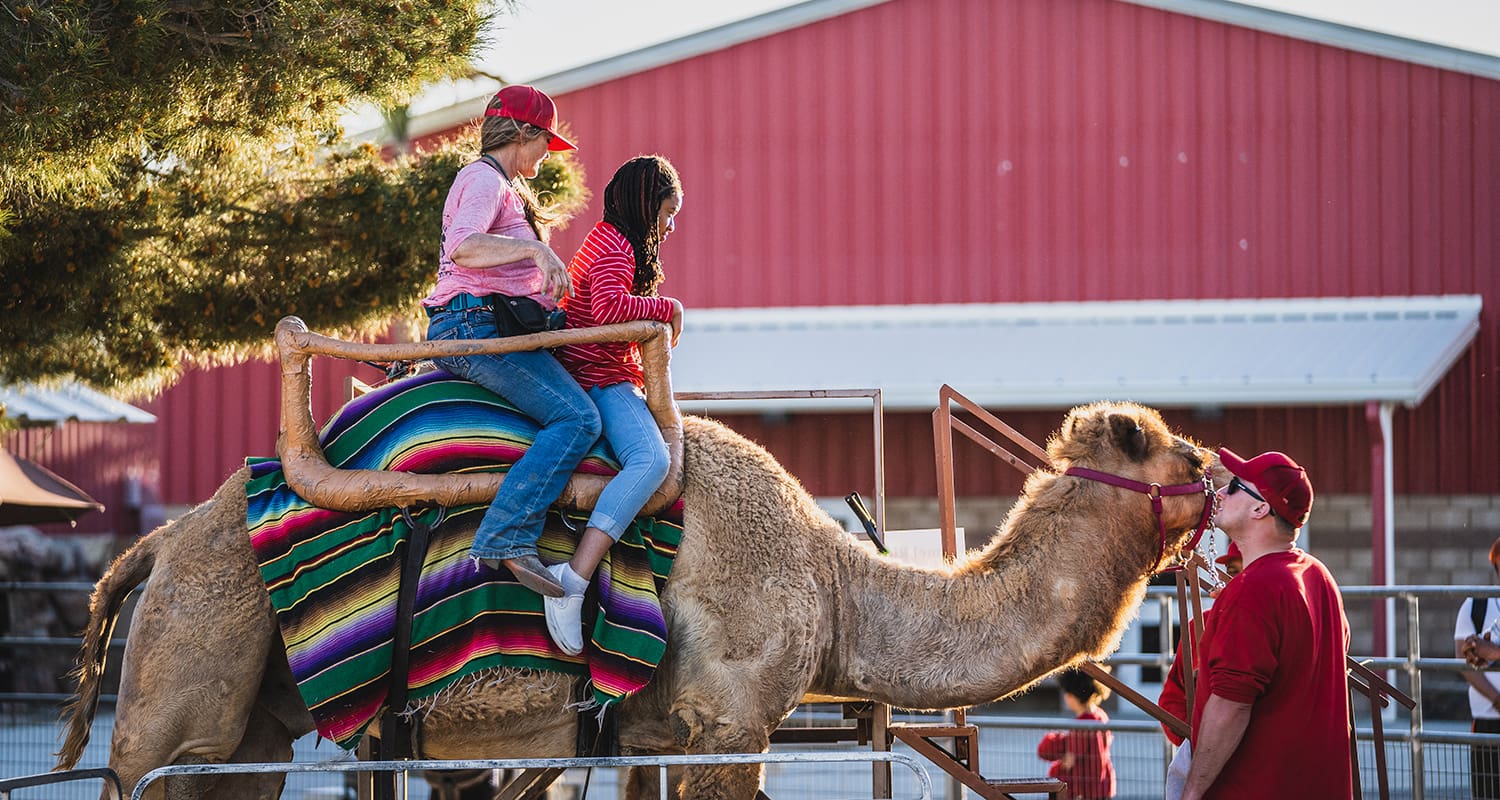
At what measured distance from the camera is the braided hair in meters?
5.34

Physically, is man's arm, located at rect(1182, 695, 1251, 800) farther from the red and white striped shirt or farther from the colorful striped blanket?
the red and white striped shirt

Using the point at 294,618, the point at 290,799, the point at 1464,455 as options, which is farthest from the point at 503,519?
the point at 1464,455

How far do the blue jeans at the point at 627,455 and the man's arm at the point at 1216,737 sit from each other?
6.12 ft

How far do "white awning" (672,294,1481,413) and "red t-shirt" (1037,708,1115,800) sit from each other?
21.8ft

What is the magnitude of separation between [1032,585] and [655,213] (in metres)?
1.83

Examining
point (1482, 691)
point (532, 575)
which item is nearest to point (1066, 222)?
point (1482, 691)

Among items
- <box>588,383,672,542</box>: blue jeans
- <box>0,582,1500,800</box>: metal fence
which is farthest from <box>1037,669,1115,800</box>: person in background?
<box>588,383,672,542</box>: blue jeans

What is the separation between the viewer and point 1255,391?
15883mm

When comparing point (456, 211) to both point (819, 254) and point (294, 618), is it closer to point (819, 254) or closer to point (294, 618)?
point (294, 618)

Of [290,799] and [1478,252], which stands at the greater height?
[1478,252]

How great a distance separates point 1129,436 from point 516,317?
2.17 metres

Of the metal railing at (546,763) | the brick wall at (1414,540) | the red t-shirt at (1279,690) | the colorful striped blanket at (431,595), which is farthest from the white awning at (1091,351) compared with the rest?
the metal railing at (546,763)

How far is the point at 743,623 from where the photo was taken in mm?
5199

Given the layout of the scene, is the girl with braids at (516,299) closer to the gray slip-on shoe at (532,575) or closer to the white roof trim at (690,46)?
the gray slip-on shoe at (532,575)
